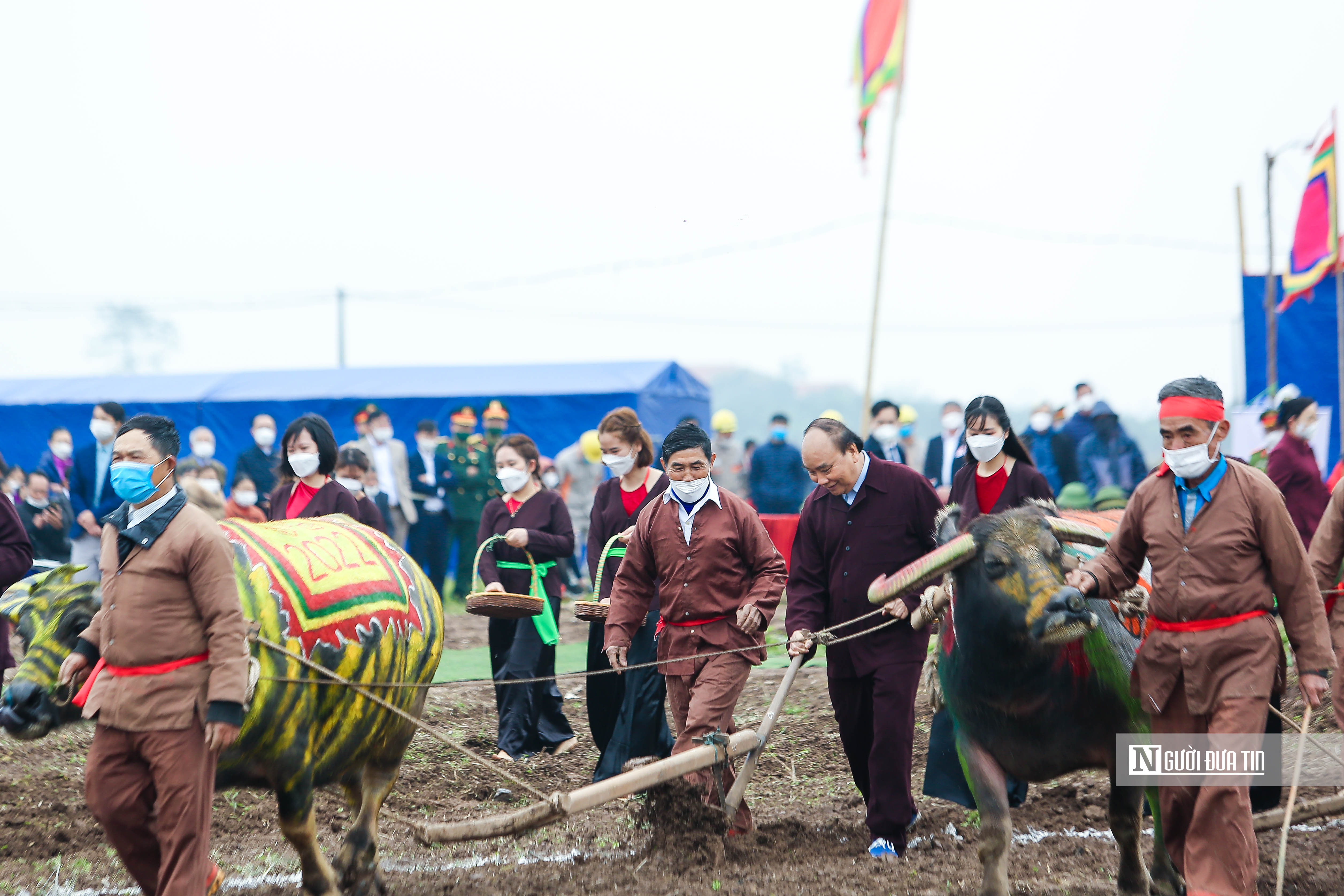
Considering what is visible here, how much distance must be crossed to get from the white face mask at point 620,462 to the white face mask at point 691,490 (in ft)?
3.90

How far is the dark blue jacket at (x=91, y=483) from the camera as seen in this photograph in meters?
10.8

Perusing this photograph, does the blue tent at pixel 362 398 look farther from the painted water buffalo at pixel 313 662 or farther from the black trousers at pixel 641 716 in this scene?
the painted water buffalo at pixel 313 662

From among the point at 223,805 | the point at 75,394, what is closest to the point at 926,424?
the point at 75,394

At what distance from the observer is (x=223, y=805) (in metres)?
6.50

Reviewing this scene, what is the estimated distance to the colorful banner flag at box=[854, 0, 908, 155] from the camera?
1306 centimetres

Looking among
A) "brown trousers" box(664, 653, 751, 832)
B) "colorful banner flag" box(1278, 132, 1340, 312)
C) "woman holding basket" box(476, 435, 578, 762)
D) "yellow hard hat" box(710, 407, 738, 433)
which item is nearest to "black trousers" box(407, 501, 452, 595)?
"yellow hard hat" box(710, 407, 738, 433)

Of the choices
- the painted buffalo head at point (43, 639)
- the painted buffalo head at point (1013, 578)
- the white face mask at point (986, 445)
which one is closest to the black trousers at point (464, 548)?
the white face mask at point (986, 445)

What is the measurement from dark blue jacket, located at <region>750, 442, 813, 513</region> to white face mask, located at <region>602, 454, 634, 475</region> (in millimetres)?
7885

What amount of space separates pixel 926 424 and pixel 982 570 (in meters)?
66.6

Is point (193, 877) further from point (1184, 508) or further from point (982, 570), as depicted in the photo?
point (1184, 508)

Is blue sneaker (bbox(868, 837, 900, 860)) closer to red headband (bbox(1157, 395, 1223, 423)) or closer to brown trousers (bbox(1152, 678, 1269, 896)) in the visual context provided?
brown trousers (bbox(1152, 678, 1269, 896))

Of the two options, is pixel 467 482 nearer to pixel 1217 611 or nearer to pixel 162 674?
pixel 162 674

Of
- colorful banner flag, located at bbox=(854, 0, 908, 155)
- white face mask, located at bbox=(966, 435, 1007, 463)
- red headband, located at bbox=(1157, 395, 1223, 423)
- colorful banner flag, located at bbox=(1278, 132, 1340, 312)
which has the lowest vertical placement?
white face mask, located at bbox=(966, 435, 1007, 463)

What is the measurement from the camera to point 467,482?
512 inches
